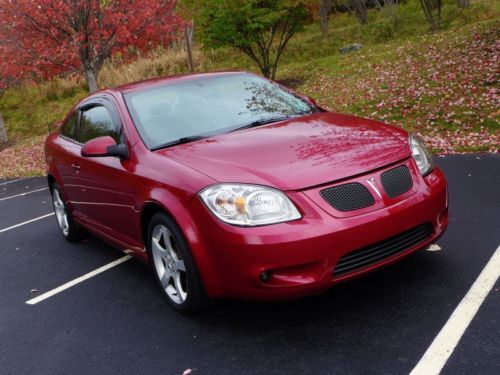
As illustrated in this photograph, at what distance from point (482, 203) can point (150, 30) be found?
1163 cm

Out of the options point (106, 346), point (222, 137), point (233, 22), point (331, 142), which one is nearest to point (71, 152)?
point (222, 137)

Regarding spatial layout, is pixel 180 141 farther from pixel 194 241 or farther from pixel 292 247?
pixel 292 247

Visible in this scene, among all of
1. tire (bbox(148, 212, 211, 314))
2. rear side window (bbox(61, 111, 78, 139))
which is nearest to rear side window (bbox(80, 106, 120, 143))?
rear side window (bbox(61, 111, 78, 139))

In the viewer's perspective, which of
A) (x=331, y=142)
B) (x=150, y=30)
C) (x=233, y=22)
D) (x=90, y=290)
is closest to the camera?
(x=331, y=142)

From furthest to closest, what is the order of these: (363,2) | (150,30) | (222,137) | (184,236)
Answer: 1. (363,2)
2. (150,30)
3. (222,137)
4. (184,236)

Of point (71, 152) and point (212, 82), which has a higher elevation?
point (212, 82)

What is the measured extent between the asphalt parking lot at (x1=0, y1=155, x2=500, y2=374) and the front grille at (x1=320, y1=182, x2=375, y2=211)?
0.72 m

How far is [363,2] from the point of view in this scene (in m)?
25.5

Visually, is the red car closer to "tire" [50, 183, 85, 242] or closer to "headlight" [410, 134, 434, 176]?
"headlight" [410, 134, 434, 176]

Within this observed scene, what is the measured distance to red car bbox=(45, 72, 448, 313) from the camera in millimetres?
3350

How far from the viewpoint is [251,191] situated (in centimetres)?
342

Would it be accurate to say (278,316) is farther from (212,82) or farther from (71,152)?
(71,152)

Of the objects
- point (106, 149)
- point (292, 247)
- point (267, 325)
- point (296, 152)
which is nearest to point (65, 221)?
point (106, 149)

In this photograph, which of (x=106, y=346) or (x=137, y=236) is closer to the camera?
(x=106, y=346)
